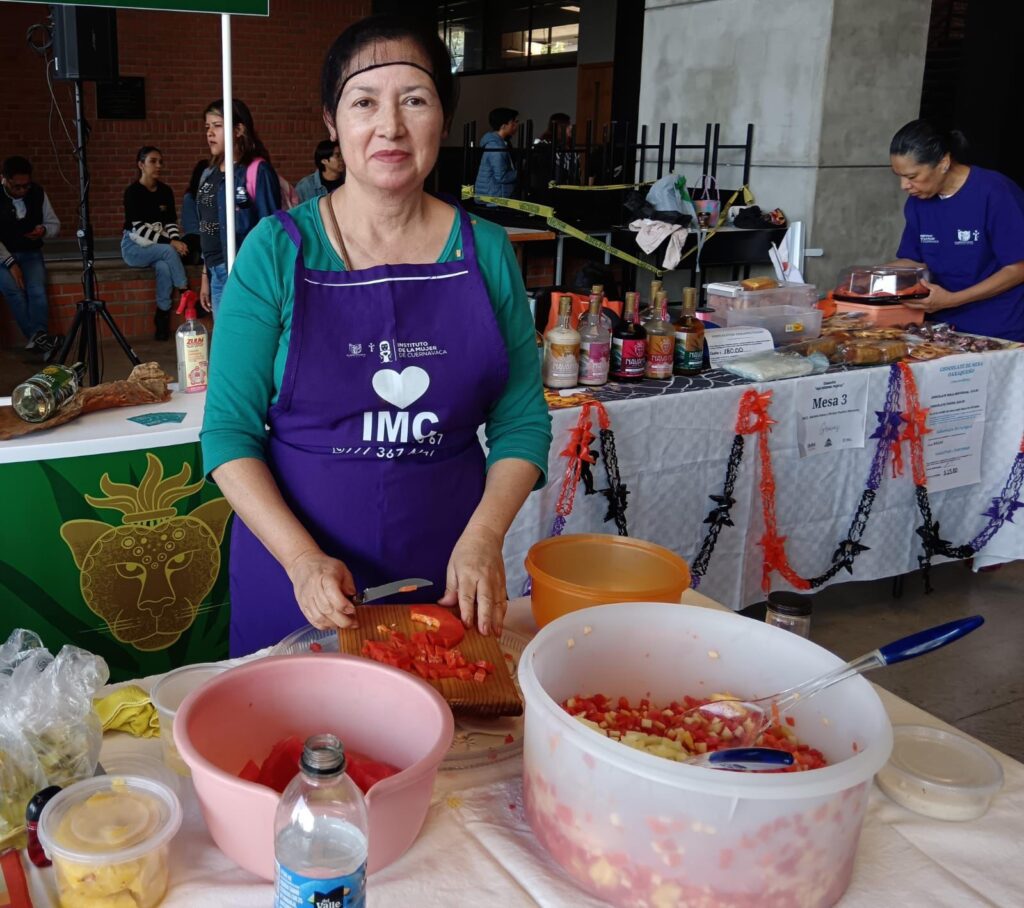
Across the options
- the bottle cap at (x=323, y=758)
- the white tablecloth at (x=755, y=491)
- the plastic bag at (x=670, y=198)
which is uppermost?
the plastic bag at (x=670, y=198)

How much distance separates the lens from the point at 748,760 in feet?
3.20

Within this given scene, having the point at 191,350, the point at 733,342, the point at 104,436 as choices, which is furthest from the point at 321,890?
the point at 733,342

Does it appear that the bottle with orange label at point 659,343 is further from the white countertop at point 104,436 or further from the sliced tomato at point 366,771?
Result: the sliced tomato at point 366,771

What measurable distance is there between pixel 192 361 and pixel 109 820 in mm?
1954

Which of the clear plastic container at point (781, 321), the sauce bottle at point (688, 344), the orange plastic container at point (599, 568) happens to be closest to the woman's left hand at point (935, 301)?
the clear plastic container at point (781, 321)

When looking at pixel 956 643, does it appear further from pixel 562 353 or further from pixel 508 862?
pixel 508 862

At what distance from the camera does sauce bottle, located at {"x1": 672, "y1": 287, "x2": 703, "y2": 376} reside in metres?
3.17

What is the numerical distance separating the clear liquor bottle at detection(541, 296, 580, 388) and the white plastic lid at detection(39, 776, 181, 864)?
2058mm

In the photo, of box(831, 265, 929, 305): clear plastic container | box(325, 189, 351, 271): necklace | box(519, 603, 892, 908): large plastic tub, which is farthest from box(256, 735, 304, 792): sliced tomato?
box(831, 265, 929, 305): clear plastic container

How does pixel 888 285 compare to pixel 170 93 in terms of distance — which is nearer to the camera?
pixel 888 285

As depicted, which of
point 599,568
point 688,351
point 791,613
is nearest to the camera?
point 791,613

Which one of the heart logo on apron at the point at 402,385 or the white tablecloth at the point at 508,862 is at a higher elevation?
the heart logo on apron at the point at 402,385

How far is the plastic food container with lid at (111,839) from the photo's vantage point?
0.90m

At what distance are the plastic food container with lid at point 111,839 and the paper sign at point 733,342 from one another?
8.44 feet
